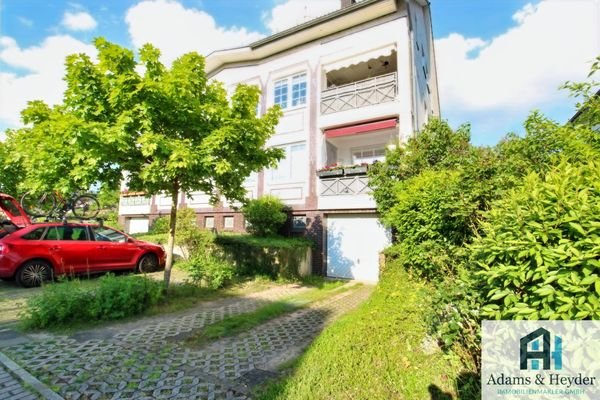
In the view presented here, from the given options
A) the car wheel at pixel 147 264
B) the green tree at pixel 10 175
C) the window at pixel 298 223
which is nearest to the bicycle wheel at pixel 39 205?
the green tree at pixel 10 175

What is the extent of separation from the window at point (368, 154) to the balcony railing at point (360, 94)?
8.09ft

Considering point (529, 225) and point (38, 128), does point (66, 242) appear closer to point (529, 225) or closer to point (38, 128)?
point (38, 128)

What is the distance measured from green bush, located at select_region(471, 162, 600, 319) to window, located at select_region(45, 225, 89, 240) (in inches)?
422

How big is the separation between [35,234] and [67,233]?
0.76 m

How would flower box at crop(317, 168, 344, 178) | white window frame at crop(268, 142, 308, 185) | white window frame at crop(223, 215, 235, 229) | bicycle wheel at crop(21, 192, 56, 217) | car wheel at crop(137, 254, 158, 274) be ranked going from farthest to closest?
white window frame at crop(223, 215, 235, 229) < white window frame at crop(268, 142, 308, 185) < bicycle wheel at crop(21, 192, 56, 217) < flower box at crop(317, 168, 344, 178) < car wheel at crop(137, 254, 158, 274)

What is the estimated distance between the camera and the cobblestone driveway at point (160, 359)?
3.44 m

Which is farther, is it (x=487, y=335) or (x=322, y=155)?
(x=322, y=155)

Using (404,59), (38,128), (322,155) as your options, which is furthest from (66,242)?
(404,59)

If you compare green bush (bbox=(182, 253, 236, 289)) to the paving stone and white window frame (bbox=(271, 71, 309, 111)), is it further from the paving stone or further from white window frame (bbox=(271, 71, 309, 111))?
white window frame (bbox=(271, 71, 309, 111))

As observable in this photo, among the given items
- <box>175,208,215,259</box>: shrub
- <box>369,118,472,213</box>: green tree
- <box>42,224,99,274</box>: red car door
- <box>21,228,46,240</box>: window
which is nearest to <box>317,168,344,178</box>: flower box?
<box>369,118,472,213</box>: green tree

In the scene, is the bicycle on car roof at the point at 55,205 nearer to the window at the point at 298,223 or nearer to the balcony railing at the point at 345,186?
the window at the point at 298,223

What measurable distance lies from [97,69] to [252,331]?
20.8ft

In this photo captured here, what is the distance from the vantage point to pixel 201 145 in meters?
6.53

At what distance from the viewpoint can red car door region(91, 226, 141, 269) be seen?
9375 mm
